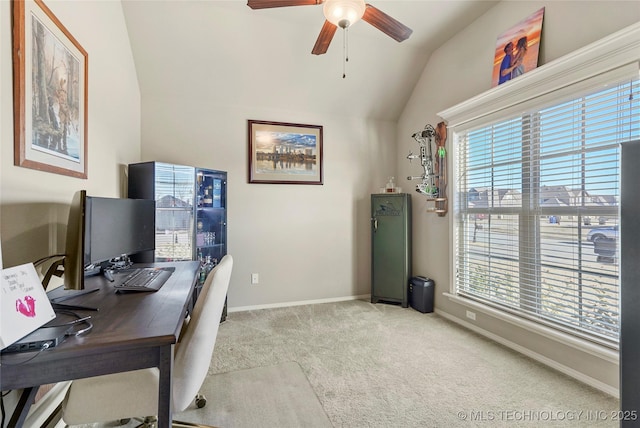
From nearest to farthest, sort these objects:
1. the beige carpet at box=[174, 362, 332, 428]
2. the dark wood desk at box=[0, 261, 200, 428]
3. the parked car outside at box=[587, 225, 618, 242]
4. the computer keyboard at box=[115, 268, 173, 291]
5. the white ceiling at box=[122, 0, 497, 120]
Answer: the dark wood desk at box=[0, 261, 200, 428]
the computer keyboard at box=[115, 268, 173, 291]
the beige carpet at box=[174, 362, 332, 428]
the parked car outside at box=[587, 225, 618, 242]
the white ceiling at box=[122, 0, 497, 120]

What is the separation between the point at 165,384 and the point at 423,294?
9.85 feet

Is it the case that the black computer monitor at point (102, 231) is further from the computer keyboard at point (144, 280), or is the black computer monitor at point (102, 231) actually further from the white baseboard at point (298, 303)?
the white baseboard at point (298, 303)

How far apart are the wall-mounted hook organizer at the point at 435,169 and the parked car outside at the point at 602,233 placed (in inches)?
52.6

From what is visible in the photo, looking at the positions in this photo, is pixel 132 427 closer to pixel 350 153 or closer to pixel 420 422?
pixel 420 422

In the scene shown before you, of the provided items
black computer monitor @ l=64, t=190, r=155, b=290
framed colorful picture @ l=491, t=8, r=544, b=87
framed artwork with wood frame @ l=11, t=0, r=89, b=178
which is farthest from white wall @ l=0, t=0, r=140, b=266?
framed colorful picture @ l=491, t=8, r=544, b=87

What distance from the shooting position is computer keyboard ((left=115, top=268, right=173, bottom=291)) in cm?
153

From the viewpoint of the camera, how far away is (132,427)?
63.5 inches

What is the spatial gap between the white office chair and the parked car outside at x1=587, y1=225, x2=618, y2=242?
242 centimetres

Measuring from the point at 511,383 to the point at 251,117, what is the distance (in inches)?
141

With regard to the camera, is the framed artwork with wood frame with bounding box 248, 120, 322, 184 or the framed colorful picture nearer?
the framed colorful picture

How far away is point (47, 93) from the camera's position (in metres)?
1.51

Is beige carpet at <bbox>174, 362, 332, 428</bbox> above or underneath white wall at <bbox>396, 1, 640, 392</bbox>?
underneath

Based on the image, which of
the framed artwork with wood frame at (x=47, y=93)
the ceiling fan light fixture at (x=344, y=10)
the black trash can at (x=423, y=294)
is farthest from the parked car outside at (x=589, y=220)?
the framed artwork with wood frame at (x=47, y=93)

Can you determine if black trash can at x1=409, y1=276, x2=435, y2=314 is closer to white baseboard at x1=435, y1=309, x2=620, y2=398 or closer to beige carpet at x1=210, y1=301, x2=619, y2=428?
beige carpet at x1=210, y1=301, x2=619, y2=428
